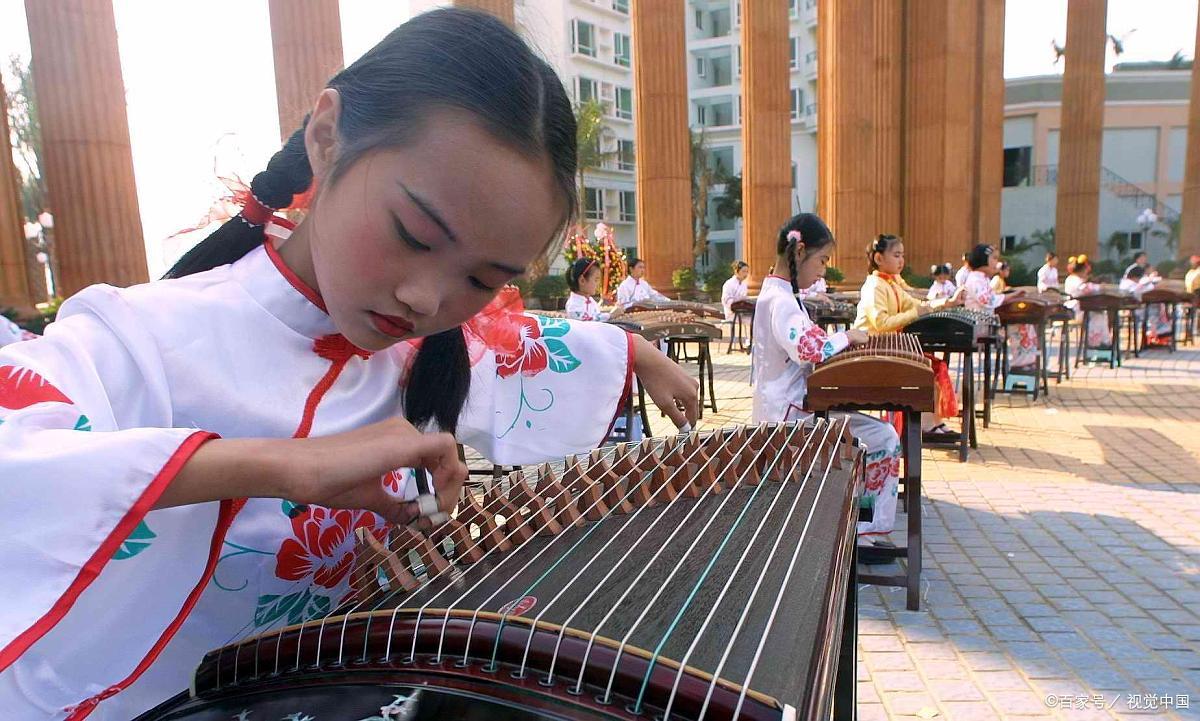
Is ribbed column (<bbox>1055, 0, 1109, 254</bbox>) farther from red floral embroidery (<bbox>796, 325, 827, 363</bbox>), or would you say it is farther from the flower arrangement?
red floral embroidery (<bbox>796, 325, 827, 363</bbox>)

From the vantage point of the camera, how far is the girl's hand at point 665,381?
1.53m

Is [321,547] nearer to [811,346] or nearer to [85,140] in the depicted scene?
[811,346]

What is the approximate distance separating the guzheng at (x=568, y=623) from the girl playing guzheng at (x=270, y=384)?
0.34 ft

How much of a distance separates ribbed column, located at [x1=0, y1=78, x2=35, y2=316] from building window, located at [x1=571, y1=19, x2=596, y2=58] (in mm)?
27153

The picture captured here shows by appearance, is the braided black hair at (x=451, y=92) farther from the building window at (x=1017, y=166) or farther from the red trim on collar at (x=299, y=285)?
the building window at (x=1017, y=166)

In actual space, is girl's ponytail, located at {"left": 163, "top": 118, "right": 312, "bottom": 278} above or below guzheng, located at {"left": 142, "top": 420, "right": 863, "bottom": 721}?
above

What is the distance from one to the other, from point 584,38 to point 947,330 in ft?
103

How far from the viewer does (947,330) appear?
4.98 m

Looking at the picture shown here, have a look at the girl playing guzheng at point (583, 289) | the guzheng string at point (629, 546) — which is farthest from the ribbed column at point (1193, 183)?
the guzheng string at point (629, 546)

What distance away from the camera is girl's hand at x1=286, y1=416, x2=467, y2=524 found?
753 millimetres

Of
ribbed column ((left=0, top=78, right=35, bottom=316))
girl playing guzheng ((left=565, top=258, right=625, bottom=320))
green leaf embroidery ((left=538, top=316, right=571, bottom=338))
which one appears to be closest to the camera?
green leaf embroidery ((left=538, top=316, right=571, bottom=338))

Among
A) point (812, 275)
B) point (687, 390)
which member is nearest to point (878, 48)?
point (812, 275)

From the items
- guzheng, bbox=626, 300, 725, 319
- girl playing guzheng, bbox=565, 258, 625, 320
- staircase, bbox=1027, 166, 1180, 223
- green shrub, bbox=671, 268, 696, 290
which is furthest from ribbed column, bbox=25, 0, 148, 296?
staircase, bbox=1027, 166, 1180, 223

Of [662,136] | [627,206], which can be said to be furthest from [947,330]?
[627,206]
